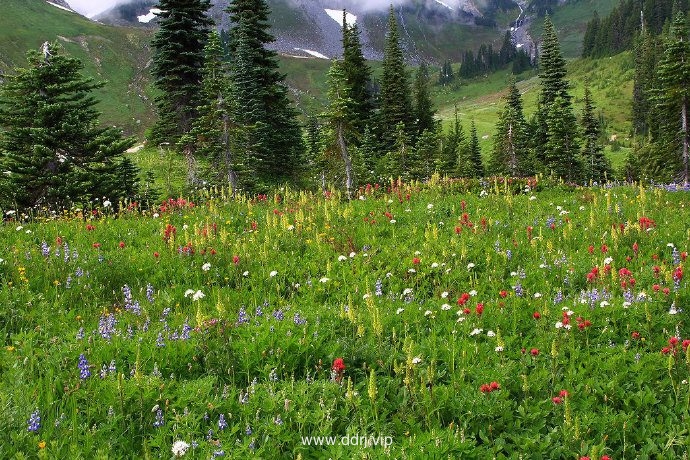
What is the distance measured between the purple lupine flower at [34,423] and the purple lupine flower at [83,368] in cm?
63

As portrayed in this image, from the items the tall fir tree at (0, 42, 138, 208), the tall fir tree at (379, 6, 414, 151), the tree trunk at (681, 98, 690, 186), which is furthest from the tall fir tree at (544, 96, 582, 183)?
the tall fir tree at (0, 42, 138, 208)

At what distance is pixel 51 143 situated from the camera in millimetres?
16422

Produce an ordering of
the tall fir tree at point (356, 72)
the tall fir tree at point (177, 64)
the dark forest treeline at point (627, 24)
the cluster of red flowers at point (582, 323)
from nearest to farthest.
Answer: the cluster of red flowers at point (582, 323), the tall fir tree at point (177, 64), the tall fir tree at point (356, 72), the dark forest treeline at point (627, 24)

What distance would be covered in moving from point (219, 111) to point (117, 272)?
15.5 metres

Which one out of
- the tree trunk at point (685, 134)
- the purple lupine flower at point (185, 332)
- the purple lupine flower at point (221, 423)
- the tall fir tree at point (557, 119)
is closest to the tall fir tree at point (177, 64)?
the purple lupine flower at point (185, 332)

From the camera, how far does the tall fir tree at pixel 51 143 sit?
1549cm

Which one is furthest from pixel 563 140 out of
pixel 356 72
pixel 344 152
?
pixel 344 152

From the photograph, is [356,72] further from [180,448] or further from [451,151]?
[180,448]

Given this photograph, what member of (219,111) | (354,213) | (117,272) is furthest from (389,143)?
(117,272)

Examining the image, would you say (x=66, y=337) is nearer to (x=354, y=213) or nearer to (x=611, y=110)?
(x=354, y=213)

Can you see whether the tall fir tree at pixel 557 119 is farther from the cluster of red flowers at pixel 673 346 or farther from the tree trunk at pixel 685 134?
the cluster of red flowers at pixel 673 346

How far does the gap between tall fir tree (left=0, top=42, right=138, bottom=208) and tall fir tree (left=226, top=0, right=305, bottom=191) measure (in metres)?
12.3

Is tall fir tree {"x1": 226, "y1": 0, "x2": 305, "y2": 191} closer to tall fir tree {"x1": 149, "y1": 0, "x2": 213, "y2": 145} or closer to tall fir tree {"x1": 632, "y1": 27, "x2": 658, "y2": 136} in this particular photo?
tall fir tree {"x1": 149, "y1": 0, "x2": 213, "y2": 145}

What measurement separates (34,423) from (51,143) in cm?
1633
